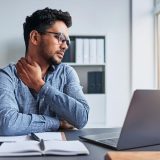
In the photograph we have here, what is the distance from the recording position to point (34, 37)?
181cm

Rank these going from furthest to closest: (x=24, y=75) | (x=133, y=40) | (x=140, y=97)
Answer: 1. (x=133, y=40)
2. (x=24, y=75)
3. (x=140, y=97)

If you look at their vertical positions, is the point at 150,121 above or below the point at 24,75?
below

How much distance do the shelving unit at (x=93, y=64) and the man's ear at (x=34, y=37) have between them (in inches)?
56.1

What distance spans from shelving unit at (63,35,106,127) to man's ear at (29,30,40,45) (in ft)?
4.68

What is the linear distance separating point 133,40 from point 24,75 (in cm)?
207

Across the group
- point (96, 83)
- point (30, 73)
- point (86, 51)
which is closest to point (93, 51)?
point (86, 51)

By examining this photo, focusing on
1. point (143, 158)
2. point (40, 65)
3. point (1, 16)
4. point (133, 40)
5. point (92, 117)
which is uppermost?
point (1, 16)

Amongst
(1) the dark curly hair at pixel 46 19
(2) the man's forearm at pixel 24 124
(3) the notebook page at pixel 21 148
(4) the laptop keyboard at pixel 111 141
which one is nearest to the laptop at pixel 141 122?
(4) the laptop keyboard at pixel 111 141

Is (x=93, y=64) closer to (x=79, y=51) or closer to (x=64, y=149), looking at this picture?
(x=79, y=51)

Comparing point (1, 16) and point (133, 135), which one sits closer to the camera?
point (133, 135)

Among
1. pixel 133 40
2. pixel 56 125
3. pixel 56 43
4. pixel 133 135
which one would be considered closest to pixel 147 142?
pixel 133 135

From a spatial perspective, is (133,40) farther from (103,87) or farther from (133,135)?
(133,135)

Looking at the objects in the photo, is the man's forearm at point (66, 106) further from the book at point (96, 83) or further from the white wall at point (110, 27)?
the white wall at point (110, 27)

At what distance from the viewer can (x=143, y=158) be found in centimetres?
63
